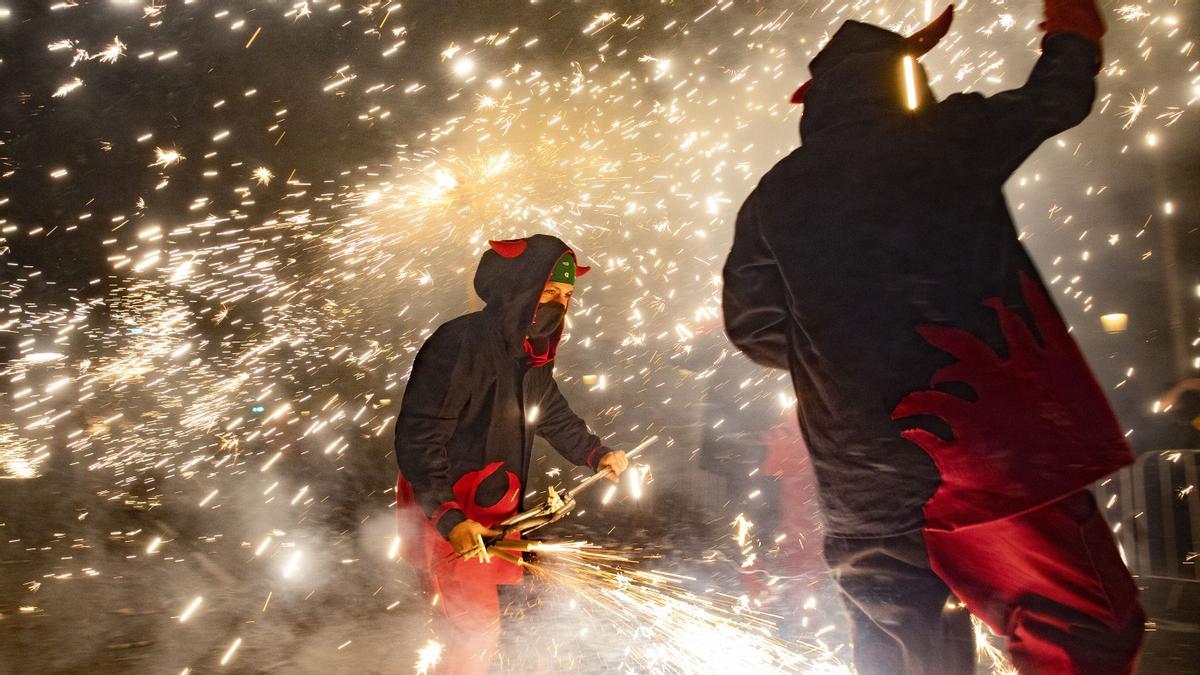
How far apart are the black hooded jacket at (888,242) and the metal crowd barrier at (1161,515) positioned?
4225 millimetres

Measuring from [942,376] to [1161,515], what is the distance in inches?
176

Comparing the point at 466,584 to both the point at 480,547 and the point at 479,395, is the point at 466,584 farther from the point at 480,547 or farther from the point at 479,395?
the point at 479,395

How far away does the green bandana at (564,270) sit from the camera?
2.83m

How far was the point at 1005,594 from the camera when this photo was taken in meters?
1.60

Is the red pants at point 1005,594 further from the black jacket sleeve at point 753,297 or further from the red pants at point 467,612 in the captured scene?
the red pants at point 467,612

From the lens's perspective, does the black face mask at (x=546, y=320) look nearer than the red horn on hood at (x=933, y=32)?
No

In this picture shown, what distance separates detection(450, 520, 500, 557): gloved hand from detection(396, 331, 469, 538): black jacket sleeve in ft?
0.09

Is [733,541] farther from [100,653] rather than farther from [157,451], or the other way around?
[157,451]

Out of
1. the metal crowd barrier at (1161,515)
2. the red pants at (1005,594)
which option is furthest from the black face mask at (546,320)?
the metal crowd barrier at (1161,515)

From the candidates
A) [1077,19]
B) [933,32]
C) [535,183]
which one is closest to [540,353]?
[933,32]

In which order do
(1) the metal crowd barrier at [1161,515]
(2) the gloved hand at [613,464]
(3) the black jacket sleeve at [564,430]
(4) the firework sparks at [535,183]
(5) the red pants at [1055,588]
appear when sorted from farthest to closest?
(4) the firework sparks at [535,183]
(1) the metal crowd barrier at [1161,515]
(3) the black jacket sleeve at [564,430]
(2) the gloved hand at [613,464]
(5) the red pants at [1055,588]

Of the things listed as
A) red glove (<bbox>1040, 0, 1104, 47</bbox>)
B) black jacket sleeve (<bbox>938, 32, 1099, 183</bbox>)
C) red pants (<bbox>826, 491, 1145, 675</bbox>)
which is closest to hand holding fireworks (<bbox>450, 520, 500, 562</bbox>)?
red pants (<bbox>826, 491, 1145, 675</bbox>)

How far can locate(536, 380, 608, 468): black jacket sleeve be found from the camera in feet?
10.2

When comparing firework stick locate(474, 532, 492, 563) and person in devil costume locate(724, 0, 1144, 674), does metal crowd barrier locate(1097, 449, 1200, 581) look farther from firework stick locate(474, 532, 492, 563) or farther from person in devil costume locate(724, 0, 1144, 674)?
firework stick locate(474, 532, 492, 563)
